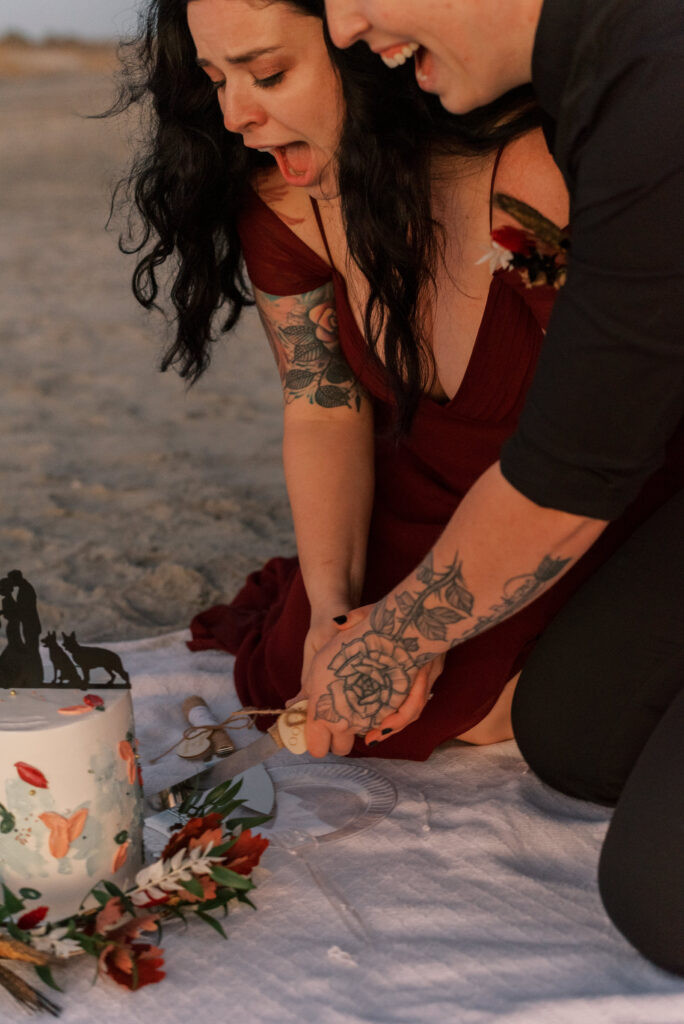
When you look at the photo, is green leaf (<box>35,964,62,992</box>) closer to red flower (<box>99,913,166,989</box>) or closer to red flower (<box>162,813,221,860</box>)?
red flower (<box>99,913,166,989</box>)

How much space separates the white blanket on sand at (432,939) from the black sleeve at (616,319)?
55 cm

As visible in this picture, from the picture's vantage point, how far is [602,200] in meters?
1.15

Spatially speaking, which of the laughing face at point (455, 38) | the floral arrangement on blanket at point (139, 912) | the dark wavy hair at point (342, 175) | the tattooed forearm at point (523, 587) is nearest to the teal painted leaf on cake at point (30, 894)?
the floral arrangement on blanket at point (139, 912)

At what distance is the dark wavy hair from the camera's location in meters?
1.58

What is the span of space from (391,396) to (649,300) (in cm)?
81

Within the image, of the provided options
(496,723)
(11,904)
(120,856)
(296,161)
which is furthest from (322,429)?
(11,904)

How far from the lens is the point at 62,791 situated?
52.7 inches

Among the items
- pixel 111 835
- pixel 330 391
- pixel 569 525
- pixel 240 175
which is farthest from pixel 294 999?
pixel 240 175

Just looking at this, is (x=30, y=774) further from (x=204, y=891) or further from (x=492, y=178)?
(x=492, y=178)

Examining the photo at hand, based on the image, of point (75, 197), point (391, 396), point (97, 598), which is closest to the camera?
point (391, 396)

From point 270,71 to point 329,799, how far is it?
1.08 metres

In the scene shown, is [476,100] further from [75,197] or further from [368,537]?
[75,197]

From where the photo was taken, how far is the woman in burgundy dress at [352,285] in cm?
159

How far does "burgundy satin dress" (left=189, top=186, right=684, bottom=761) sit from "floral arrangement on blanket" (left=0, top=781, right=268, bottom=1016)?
48 cm
